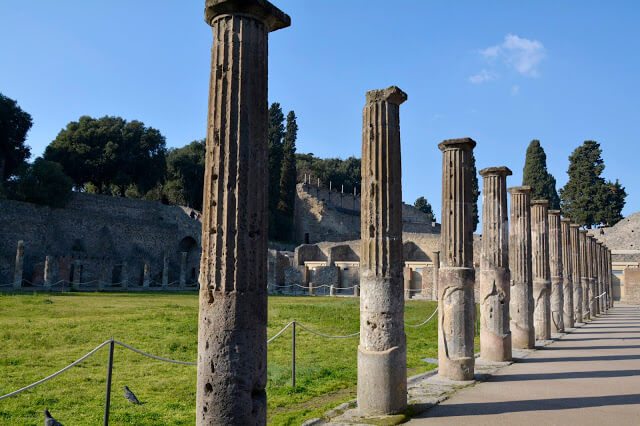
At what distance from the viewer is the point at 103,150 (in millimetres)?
42719

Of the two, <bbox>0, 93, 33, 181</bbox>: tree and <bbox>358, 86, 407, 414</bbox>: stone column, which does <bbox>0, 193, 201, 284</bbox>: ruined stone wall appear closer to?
<bbox>0, 93, 33, 181</bbox>: tree

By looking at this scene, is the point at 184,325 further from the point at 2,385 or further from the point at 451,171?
the point at 451,171

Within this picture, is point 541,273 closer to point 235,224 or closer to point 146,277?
point 235,224

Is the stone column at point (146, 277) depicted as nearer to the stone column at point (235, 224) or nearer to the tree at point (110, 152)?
the tree at point (110, 152)

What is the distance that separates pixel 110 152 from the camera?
42.3m

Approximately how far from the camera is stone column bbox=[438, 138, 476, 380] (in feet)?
23.6

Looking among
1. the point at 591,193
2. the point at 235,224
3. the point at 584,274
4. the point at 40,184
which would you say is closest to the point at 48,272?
the point at 40,184

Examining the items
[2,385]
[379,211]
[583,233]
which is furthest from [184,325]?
[583,233]

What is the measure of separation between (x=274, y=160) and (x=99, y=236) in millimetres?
16940

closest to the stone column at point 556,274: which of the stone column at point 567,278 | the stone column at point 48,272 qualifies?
the stone column at point 567,278

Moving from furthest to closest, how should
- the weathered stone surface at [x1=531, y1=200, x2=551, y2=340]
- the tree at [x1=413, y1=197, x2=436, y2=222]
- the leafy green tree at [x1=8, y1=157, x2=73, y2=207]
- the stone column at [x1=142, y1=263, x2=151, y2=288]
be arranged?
1. the tree at [x1=413, y1=197, x2=436, y2=222]
2. the leafy green tree at [x1=8, y1=157, x2=73, y2=207]
3. the stone column at [x1=142, y1=263, x2=151, y2=288]
4. the weathered stone surface at [x1=531, y1=200, x2=551, y2=340]

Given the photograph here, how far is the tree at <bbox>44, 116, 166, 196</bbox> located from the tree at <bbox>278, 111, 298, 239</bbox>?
11250 mm

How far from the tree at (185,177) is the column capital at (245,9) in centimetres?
4603

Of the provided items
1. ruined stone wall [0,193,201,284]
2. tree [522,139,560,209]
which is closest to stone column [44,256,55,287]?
ruined stone wall [0,193,201,284]
